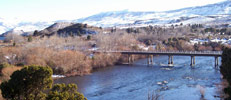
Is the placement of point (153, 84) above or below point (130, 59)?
below

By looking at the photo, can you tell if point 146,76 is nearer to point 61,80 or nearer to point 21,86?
point 61,80

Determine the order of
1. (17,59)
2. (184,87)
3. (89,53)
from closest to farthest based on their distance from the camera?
(184,87), (17,59), (89,53)

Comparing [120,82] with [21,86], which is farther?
[120,82]

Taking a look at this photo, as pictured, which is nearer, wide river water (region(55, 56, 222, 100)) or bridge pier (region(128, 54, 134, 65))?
wide river water (region(55, 56, 222, 100))

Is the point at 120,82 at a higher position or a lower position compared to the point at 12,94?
lower

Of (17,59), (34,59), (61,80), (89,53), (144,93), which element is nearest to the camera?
(144,93)

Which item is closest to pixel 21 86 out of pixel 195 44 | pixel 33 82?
pixel 33 82

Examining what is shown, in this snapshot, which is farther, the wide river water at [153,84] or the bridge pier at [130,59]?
the bridge pier at [130,59]

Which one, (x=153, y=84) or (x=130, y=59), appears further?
(x=130, y=59)

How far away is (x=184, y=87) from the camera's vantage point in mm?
31312

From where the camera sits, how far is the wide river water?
92.6 feet

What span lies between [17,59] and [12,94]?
1335 inches

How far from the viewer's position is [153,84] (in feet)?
109

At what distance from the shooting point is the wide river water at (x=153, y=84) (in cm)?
2822
